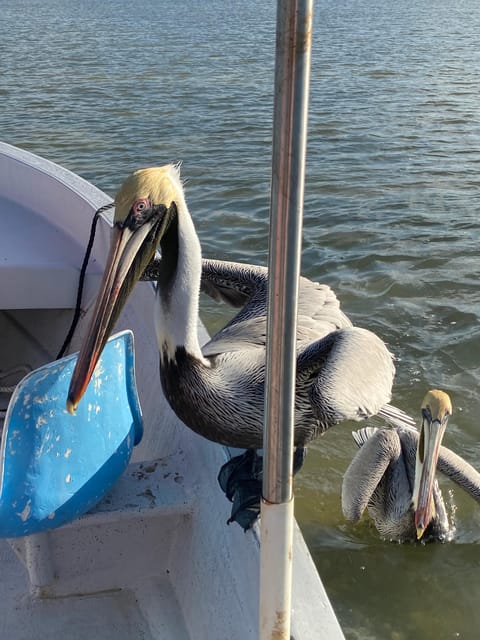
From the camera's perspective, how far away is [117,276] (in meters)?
1.88

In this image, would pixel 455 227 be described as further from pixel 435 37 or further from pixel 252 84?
pixel 435 37

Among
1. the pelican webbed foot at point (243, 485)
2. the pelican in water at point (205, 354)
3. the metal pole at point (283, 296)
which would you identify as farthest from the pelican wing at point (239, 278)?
the metal pole at point (283, 296)

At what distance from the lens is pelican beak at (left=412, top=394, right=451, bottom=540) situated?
3.21 m

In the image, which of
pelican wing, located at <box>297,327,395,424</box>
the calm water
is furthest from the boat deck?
the calm water

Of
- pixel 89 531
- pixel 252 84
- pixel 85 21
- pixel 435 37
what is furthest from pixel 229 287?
pixel 85 21

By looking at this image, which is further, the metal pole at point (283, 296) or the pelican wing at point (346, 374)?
the pelican wing at point (346, 374)

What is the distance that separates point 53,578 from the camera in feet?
7.96

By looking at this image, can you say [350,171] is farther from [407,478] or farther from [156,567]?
[156,567]

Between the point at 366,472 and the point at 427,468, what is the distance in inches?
13.4

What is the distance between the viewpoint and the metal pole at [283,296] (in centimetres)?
114

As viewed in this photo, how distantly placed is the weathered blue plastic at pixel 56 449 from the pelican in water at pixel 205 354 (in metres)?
0.20

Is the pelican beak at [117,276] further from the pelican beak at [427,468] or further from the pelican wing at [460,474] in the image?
the pelican wing at [460,474]

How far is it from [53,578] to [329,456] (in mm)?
1966

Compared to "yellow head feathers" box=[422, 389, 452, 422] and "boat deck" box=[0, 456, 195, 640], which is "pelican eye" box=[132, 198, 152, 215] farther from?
"yellow head feathers" box=[422, 389, 452, 422]
